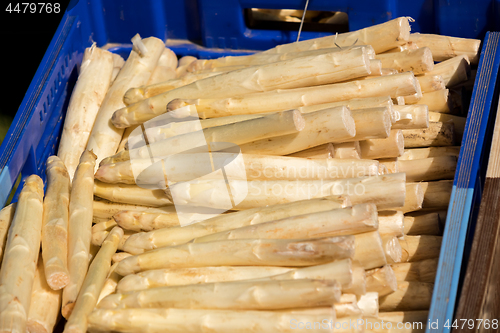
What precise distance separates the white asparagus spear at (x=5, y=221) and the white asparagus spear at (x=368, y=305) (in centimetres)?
227

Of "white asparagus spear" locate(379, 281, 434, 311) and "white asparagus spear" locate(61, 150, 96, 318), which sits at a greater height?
"white asparagus spear" locate(61, 150, 96, 318)

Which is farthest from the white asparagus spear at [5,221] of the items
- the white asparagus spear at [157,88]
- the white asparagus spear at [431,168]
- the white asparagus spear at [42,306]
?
the white asparagus spear at [431,168]

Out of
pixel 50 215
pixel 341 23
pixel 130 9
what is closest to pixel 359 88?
pixel 341 23

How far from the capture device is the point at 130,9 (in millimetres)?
5188

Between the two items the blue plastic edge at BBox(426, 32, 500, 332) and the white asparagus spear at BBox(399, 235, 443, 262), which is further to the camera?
the white asparagus spear at BBox(399, 235, 443, 262)

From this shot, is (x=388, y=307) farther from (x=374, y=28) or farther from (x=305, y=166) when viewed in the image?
(x=374, y=28)

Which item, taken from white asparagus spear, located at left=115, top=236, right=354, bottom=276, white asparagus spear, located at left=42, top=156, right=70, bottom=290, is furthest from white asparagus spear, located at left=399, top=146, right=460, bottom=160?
white asparagus spear, located at left=42, top=156, right=70, bottom=290

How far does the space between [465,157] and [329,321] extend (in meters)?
1.47

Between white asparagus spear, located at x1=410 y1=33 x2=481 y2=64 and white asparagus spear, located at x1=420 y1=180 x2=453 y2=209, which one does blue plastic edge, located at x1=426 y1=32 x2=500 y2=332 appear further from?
white asparagus spear, located at x1=410 y1=33 x2=481 y2=64

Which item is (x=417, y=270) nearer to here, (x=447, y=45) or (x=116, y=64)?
(x=447, y=45)

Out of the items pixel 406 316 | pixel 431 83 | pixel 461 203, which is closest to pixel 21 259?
pixel 406 316

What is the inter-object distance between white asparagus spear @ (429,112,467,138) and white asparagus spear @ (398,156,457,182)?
384 mm

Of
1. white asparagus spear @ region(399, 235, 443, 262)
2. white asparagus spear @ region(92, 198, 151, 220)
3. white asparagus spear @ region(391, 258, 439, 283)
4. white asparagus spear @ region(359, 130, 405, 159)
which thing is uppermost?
white asparagus spear @ region(359, 130, 405, 159)

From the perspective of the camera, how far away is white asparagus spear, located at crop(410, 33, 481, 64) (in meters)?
4.23
